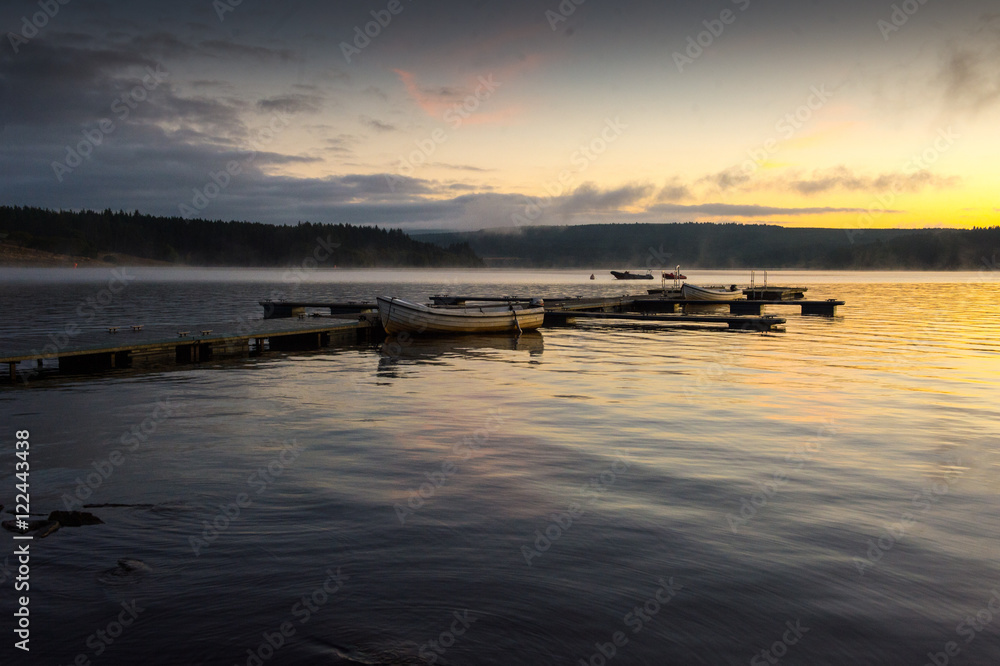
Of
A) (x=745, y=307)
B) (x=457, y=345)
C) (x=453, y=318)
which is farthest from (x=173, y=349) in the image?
(x=745, y=307)

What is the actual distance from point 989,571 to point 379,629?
21.1ft

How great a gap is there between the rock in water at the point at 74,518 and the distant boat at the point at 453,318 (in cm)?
2563

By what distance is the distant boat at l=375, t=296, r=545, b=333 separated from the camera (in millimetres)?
34969

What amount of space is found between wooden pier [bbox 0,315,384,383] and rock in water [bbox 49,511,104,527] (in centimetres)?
1375

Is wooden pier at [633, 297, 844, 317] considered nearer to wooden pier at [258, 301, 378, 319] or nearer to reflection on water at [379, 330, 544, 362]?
reflection on water at [379, 330, 544, 362]

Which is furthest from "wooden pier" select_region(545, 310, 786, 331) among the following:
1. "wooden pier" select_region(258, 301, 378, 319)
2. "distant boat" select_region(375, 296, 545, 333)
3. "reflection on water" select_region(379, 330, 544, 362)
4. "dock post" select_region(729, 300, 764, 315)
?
"wooden pier" select_region(258, 301, 378, 319)

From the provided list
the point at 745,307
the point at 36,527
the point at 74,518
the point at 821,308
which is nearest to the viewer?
the point at 36,527

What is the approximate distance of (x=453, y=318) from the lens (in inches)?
1415

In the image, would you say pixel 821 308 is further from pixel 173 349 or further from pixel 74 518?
pixel 74 518

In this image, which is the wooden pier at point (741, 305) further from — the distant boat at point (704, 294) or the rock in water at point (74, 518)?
the rock in water at point (74, 518)

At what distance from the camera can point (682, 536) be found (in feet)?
29.1

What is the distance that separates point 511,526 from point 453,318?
88.7ft

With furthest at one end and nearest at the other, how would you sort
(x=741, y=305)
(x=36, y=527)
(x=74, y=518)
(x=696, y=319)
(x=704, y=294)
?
1. (x=704, y=294)
2. (x=741, y=305)
3. (x=696, y=319)
4. (x=74, y=518)
5. (x=36, y=527)

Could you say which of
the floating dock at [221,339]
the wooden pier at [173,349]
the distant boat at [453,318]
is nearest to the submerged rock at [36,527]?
the wooden pier at [173,349]
